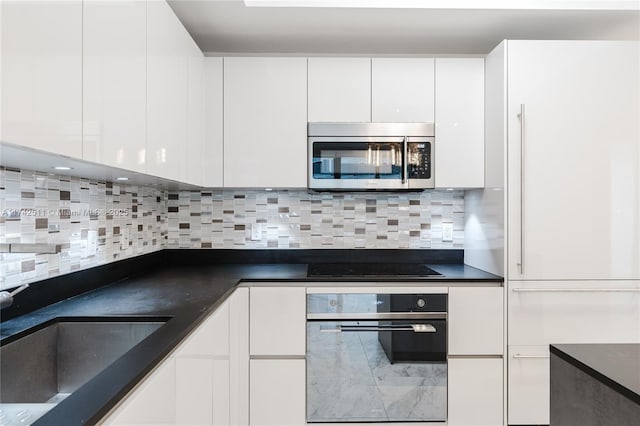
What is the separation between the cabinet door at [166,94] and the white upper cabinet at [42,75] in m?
0.53

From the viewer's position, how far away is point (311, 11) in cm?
213

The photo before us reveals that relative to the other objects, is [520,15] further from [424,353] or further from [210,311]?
[210,311]

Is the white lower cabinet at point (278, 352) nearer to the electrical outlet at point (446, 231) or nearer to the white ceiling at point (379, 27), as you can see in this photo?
the electrical outlet at point (446, 231)

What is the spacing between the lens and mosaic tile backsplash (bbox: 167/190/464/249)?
280 centimetres

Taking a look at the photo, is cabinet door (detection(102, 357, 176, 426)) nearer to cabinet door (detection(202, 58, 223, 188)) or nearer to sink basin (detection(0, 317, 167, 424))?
sink basin (detection(0, 317, 167, 424))

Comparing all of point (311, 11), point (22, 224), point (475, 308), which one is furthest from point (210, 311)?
point (311, 11)

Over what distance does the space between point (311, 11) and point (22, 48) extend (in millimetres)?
1552

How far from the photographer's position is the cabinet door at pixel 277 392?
7.26 ft

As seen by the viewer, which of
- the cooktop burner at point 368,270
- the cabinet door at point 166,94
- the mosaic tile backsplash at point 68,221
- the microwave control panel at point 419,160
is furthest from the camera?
the microwave control panel at point 419,160

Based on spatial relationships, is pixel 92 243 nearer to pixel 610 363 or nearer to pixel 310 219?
pixel 310 219

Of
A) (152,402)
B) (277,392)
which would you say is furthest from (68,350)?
(277,392)

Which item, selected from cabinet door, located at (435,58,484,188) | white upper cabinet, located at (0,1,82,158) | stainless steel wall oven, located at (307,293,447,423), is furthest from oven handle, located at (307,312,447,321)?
white upper cabinet, located at (0,1,82,158)

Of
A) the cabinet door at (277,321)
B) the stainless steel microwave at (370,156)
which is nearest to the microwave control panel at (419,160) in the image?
the stainless steel microwave at (370,156)

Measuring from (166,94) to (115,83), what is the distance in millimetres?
499
